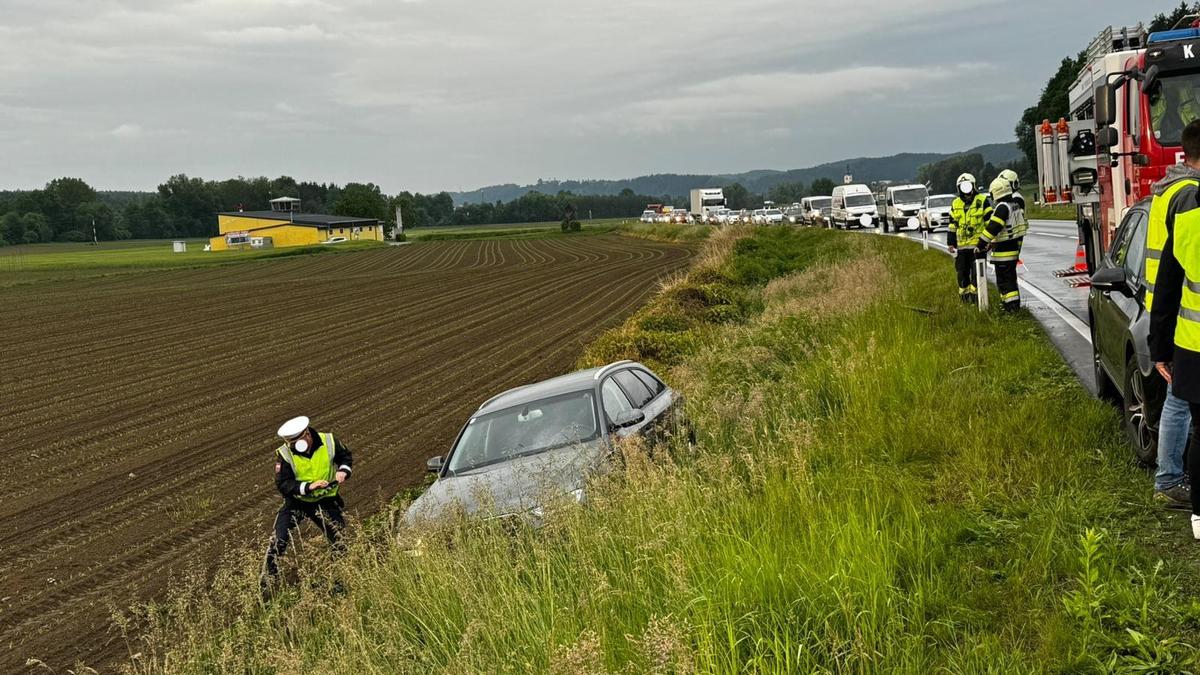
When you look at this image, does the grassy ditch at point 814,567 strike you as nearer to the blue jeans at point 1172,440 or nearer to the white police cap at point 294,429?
the blue jeans at point 1172,440

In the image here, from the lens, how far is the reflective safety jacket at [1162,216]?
5.80m

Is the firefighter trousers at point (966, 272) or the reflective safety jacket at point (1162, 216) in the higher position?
the reflective safety jacket at point (1162, 216)

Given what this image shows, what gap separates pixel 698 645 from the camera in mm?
5000

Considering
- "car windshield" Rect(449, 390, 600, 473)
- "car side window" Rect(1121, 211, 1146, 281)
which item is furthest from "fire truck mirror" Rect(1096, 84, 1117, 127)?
"car windshield" Rect(449, 390, 600, 473)

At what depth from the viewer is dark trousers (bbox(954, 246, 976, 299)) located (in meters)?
15.5

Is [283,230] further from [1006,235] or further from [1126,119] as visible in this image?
[1126,119]

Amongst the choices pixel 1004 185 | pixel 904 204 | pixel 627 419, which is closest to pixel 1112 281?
pixel 627 419

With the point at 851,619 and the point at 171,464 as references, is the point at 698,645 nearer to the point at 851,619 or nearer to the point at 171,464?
the point at 851,619

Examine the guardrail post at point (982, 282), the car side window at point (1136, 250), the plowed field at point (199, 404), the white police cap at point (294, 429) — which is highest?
the car side window at point (1136, 250)

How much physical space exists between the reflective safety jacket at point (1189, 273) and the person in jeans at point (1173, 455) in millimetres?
459

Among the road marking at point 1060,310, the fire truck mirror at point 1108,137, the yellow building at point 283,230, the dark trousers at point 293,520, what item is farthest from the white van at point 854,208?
the yellow building at point 283,230

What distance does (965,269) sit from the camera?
15.8 m

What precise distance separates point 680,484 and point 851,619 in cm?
241

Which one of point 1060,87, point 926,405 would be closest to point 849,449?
point 926,405
